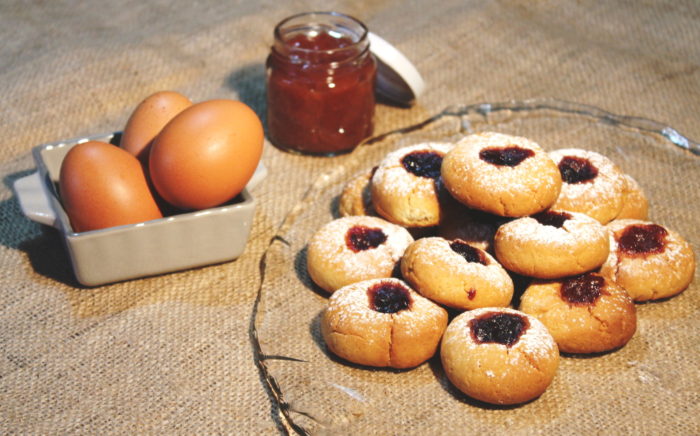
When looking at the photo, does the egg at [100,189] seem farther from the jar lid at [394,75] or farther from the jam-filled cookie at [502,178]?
the jar lid at [394,75]

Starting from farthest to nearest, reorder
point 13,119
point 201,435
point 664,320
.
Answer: point 13,119, point 664,320, point 201,435

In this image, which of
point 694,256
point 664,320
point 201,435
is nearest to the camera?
point 201,435

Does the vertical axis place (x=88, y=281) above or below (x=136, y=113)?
below

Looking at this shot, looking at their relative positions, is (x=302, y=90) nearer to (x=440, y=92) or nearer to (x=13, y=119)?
(x=440, y=92)

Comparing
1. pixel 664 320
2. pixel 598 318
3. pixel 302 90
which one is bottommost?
pixel 664 320

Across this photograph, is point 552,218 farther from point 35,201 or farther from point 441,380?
point 35,201

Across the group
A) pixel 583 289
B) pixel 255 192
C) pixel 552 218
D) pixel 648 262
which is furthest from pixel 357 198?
pixel 648 262

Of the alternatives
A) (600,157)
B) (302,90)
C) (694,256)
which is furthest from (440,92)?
(694,256)
